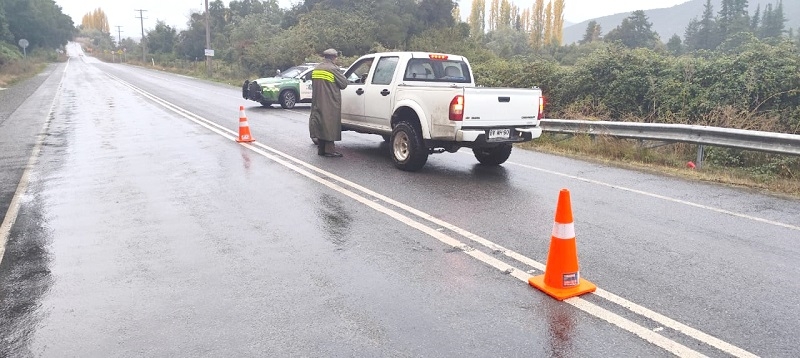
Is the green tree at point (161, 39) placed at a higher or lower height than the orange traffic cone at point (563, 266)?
higher

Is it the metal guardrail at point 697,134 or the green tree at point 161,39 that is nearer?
the metal guardrail at point 697,134

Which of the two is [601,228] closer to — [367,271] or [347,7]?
[367,271]

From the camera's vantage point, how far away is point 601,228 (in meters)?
5.98

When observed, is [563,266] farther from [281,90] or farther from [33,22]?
[33,22]

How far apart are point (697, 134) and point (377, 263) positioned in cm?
727

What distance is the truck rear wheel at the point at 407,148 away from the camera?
8.83 m

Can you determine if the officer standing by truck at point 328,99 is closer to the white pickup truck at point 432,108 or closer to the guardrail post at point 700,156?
the white pickup truck at point 432,108

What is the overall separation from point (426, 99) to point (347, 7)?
46165mm

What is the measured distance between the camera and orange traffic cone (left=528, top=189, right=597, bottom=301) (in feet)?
14.0

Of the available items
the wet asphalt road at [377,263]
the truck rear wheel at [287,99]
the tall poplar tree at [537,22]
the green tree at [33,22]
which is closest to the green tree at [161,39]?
the green tree at [33,22]

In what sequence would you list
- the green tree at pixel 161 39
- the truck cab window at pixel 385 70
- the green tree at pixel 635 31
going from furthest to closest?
the green tree at pixel 161 39 < the green tree at pixel 635 31 < the truck cab window at pixel 385 70

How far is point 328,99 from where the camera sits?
1032 cm

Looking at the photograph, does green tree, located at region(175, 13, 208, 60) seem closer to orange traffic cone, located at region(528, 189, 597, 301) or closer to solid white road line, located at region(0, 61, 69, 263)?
solid white road line, located at region(0, 61, 69, 263)

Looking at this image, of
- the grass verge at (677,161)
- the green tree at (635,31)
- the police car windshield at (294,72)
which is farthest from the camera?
the green tree at (635,31)
